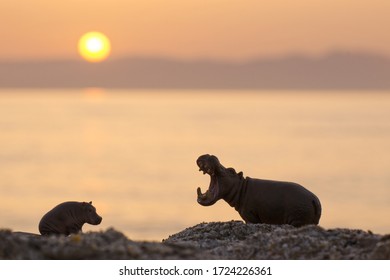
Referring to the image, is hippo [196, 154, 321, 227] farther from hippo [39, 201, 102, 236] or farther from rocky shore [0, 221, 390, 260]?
rocky shore [0, 221, 390, 260]

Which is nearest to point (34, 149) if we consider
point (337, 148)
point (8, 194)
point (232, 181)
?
point (337, 148)

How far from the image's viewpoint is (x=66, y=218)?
2225 centimetres

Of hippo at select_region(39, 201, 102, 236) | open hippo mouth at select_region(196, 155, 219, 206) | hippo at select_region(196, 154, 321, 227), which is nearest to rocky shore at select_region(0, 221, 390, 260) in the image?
hippo at select_region(196, 154, 321, 227)

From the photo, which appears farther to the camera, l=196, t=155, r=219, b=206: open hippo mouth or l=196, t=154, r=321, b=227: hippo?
l=196, t=155, r=219, b=206: open hippo mouth

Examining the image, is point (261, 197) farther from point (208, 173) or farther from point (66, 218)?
point (66, 218)

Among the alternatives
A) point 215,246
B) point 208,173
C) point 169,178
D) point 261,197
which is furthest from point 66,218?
point 169,178

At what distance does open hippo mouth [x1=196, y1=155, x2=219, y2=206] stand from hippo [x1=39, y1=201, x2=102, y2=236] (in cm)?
203

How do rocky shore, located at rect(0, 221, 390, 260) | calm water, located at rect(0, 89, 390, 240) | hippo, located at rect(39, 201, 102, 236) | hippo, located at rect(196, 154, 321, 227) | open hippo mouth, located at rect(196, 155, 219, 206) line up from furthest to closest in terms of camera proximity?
1. calm water, located at rect(0, 89, 390, 240)
2. open hippo mouth, located at rect(196, 155, 219, 206)
3. hippo, located at rect(196, 154, 321, 227)
4. hippo, located at rect(39, 201, 102, 236)
5. rocky shore, located at rect(0, 221, 390, 260)

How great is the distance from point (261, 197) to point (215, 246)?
350 centimetres

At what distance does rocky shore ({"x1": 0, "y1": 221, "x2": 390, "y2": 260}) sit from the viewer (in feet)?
53.4

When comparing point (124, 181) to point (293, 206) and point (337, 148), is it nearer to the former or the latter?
point (337, 148)

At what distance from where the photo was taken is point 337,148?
184 m

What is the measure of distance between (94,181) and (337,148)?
64.1 metres

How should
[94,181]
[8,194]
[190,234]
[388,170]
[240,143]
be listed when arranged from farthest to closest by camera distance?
[240,143] → [388,170] → [94,181] → [8,194] → [190,234]
